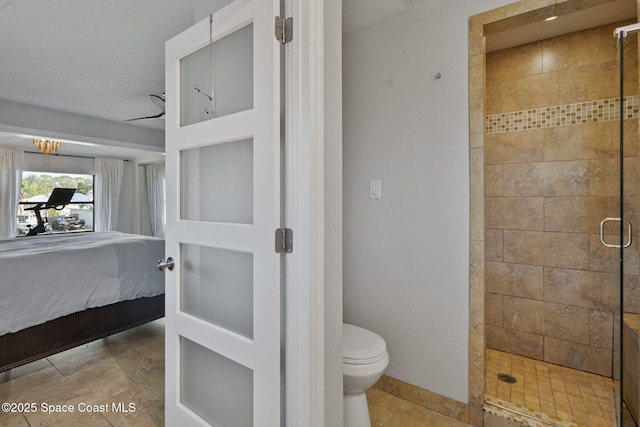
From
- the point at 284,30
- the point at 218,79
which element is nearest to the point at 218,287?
the point at 218,79

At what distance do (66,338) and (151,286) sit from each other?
673 millimetres

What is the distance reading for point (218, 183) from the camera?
1.41 metres

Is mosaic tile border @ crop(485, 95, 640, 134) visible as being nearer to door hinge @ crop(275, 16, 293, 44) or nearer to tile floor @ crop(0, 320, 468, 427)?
door hinge @ crop(275, 16, 293, 44)

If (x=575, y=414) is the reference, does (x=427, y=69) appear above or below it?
above

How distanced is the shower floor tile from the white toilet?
2.21 ft

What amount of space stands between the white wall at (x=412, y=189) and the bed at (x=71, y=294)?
1.88m

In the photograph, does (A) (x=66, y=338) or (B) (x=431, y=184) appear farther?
(A) (x=66, y=338)

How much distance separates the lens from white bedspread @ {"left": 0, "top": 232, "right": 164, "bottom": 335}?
2.09 metres

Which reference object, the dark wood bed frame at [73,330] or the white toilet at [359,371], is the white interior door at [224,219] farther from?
the dark wood bed frame at [73,330]

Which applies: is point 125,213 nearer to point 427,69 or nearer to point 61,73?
point 61,73

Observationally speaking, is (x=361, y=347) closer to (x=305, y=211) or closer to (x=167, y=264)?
(x=305, y=211)

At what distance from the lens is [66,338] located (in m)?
2.33

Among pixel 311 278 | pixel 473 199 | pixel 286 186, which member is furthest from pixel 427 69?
pixel 311 278

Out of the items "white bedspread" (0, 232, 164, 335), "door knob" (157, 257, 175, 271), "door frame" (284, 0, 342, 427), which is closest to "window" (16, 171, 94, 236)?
"white bedspread" (0, 232, 164, 335)
